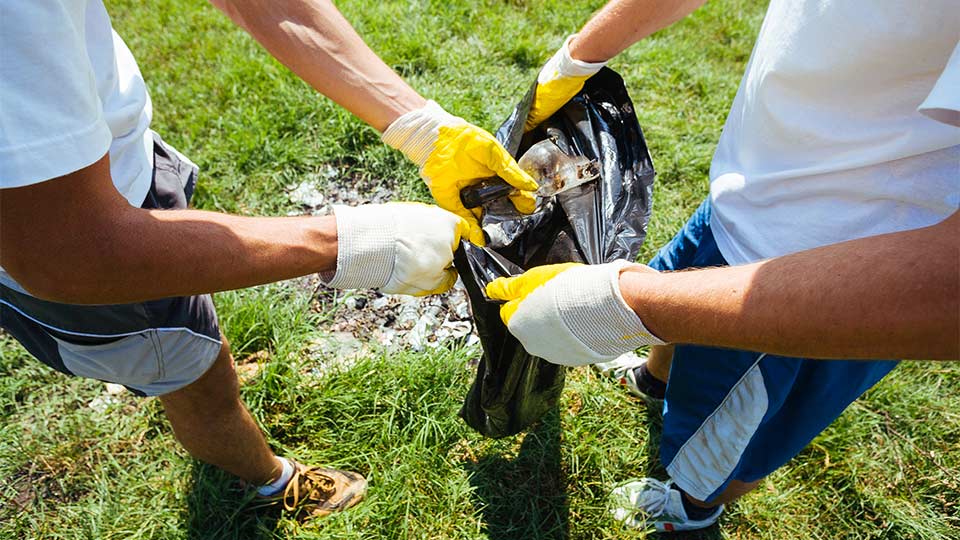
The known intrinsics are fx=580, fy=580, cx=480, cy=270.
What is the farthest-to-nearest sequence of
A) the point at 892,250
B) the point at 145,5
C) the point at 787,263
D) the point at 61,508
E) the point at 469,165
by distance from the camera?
the point at 145,5
the point at 61,508
the point at 469,165
the point at 787,263
the point at 892,250

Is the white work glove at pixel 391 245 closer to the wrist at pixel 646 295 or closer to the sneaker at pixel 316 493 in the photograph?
the wrist at pixel 646 295

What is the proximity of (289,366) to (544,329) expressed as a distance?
1.32 m

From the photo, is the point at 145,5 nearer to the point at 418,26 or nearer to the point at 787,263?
the point at 418,26

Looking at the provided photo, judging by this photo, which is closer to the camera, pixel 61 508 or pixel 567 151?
pixel 567 151

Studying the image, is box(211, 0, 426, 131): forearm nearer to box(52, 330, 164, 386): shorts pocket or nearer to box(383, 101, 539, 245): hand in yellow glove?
box(383, 101, 539, 245): hand in yellow glove

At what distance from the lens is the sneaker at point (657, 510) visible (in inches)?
75.6

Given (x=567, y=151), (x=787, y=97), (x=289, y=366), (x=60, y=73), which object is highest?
(x=60, y=73)

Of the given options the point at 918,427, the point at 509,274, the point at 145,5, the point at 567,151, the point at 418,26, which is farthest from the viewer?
the point at 145,5

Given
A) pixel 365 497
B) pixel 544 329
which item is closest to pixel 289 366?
pixel 365 497

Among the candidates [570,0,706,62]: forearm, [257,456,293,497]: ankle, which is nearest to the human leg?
[257,456,293,497]: ankle

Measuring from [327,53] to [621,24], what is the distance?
0.84 meters

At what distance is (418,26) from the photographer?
3.48 metres

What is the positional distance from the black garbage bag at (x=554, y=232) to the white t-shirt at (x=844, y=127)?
290mm

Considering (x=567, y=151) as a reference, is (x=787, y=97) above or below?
above
